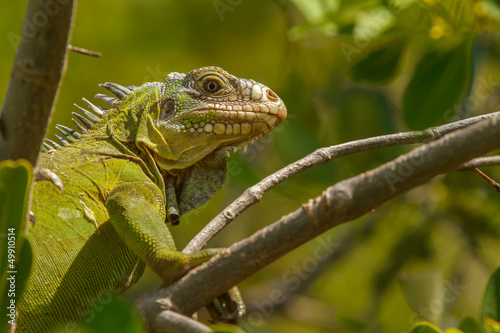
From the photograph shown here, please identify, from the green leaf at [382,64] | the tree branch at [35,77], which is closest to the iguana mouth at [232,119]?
the green leaf at [382,64]

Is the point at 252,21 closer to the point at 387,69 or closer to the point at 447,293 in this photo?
the point at 387,69

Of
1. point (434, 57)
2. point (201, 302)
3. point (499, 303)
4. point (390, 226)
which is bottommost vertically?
point (390, 226)

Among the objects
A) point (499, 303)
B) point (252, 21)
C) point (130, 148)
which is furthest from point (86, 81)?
point (499, 303)

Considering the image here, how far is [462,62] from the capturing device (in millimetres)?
3730

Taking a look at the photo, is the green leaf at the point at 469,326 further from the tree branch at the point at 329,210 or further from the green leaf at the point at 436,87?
the green leaf at the point at 436,87

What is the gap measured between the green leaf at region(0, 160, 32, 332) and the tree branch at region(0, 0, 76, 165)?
0.20 meters

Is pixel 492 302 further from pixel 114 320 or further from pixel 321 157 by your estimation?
pixel 114 320

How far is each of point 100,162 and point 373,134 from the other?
2.26 meters

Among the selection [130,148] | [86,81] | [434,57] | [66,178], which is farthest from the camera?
[86,81]

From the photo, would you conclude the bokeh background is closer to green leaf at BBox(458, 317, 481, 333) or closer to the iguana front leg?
the iguana front leg

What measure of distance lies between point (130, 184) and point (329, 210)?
151 cm

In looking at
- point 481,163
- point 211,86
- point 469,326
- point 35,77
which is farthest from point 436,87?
point 35,77

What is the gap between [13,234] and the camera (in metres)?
1.86

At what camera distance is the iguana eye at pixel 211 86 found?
3.88 m
